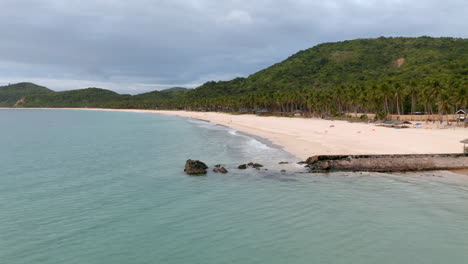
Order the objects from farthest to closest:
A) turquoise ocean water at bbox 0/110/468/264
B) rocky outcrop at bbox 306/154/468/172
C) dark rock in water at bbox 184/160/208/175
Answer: dark rock in water at bbox 184/160/208/175 → rocky outcrop at bbox 306/154/468/172 → turquoise ocean water at bbox 0/110/468/264

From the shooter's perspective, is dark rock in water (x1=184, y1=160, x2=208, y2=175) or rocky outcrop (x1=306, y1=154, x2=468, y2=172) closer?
rocky outcrop (x1=306, y1=154, x2=468, y2=172)

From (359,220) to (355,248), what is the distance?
9.85ft

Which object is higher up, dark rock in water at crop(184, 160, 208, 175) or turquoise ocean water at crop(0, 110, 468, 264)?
dark rock in water at crop(184, 160, 208, 175)

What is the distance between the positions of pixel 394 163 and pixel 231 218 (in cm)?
1583

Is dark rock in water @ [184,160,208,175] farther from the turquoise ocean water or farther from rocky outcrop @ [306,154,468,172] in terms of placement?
rocky outcrop @ [306,154,468,172]

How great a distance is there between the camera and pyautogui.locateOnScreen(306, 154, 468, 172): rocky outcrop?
24.3 m

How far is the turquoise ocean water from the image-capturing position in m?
11.7

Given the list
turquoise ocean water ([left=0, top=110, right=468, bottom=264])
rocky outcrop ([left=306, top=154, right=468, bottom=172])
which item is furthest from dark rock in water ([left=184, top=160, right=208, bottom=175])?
rocky outcrop ([left=306, top=154, right=468, bottom=172])

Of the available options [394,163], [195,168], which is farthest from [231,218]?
[394,163]

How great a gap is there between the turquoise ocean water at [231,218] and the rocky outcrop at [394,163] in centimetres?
162

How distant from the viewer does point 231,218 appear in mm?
15203

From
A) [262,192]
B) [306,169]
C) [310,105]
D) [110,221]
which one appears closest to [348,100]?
[310,105]

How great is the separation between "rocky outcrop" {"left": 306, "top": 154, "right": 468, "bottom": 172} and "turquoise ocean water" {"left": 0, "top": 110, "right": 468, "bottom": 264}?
162cm

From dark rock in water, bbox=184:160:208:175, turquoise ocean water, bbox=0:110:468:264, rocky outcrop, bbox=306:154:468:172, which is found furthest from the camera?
dark rock in water, bbox=184:160:208:175
